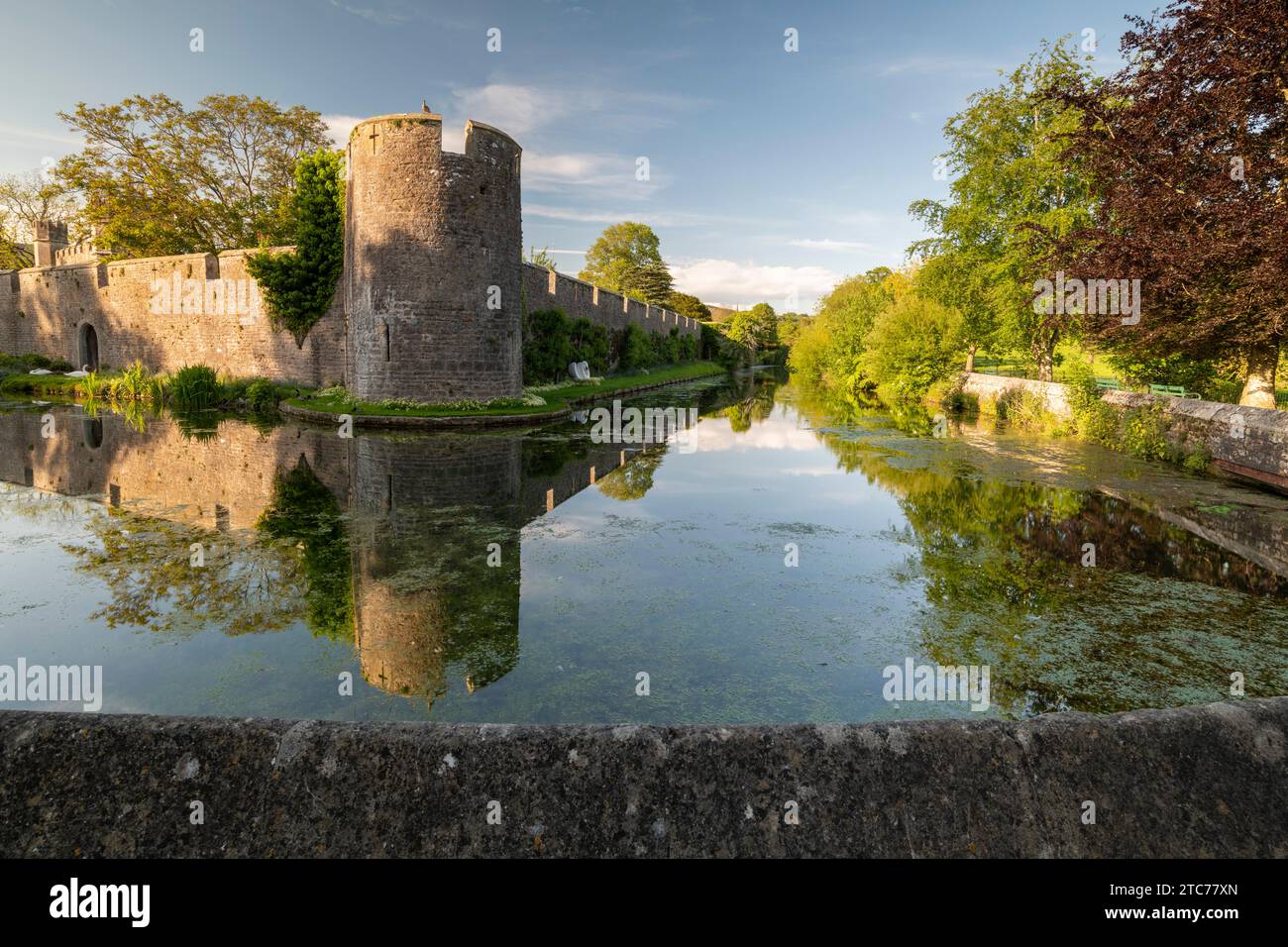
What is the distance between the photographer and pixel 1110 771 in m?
2.12

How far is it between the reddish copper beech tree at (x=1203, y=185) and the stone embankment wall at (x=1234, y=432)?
1482 millimetres

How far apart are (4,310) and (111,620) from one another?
39043mm

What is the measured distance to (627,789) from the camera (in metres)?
2.01

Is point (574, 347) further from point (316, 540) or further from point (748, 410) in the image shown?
point (316, 540)

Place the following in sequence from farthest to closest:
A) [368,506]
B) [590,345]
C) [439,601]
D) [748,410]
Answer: [590,345] < [748,410] < [368,506] < [439,601]

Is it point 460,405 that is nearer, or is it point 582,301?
point 460,405

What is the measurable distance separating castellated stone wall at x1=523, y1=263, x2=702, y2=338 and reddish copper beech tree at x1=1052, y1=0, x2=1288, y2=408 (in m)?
18.6

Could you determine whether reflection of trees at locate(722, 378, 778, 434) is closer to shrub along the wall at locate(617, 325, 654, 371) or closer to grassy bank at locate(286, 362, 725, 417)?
grassy bank at locate(286, 362, 725, 417)

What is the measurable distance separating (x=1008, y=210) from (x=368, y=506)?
26581mm

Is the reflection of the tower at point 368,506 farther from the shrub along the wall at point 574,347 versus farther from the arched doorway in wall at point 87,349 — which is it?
the arched doorway in wall at point 87,349

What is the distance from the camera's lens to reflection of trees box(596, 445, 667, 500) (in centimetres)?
1038

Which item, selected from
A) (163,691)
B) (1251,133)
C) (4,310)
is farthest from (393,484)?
(4,310)

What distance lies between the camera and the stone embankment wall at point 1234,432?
11.0 m

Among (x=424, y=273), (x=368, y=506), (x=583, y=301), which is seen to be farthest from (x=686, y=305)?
(x=368, y=506)
